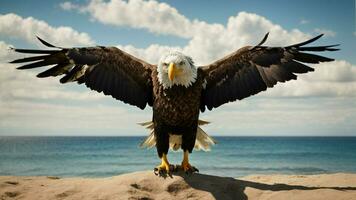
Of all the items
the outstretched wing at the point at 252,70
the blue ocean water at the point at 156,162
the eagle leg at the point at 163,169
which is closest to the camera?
the eagle leg at the point at 163,169

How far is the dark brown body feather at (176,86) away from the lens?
561 cm

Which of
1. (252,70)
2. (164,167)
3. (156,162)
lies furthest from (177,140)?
(156,162)

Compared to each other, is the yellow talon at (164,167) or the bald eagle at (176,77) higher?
the bald eagle at (176,77)

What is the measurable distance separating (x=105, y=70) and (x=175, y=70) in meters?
1.29

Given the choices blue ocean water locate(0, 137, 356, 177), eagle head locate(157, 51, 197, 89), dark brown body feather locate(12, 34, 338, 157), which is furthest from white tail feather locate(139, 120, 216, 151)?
blue ocean water locate(0, 137, 356, 177)

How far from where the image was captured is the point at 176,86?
554 centimetres

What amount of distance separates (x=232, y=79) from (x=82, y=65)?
2282 millimetres

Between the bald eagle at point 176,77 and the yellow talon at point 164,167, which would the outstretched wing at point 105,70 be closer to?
the bald eagle at point 176,77

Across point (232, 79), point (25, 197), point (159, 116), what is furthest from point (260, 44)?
point (25, 197)

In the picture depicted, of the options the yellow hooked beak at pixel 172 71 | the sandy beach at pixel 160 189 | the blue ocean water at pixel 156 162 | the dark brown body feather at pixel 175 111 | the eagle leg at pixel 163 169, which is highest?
the yellow hooked beak at pixel 172 71

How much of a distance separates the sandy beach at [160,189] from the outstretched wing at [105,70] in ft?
4.53

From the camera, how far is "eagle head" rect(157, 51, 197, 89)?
5.36 m

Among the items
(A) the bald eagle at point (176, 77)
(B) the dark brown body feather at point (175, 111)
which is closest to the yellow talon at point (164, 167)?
(A) the bald eagle at point (176, 77)

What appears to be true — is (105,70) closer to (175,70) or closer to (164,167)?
(175,70)
